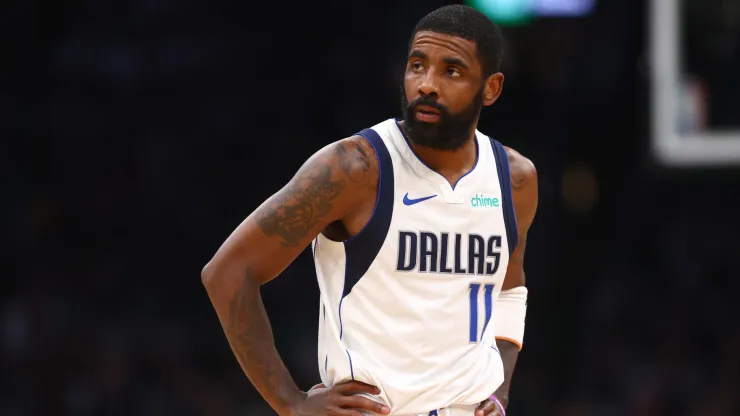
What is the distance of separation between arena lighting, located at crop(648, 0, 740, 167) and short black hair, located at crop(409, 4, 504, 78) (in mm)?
3857

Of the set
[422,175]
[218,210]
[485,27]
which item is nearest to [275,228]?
[422,175]

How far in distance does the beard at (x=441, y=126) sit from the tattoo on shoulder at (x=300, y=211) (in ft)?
0.95

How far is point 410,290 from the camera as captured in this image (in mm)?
3020

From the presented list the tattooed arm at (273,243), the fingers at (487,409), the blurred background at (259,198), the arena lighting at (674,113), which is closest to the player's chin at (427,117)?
the tattooed arm at (273,243)

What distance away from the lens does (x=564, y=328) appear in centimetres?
941

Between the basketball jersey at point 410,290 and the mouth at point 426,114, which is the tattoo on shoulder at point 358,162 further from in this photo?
the mouth at point 426,114

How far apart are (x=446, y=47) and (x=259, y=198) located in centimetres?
659

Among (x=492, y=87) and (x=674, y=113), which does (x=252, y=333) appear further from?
(x=674, y=113)

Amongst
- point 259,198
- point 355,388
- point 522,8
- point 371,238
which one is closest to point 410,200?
point 371,238

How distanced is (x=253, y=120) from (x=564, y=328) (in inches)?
132

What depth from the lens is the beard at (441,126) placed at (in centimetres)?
305

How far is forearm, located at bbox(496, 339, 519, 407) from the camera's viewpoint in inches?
133

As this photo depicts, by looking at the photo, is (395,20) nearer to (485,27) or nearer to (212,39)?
(212,39)

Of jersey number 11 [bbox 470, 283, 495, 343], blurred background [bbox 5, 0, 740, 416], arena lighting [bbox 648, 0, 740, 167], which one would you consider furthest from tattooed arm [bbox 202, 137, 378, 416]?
blurred background [bbox 5, 0, 740, 416]
